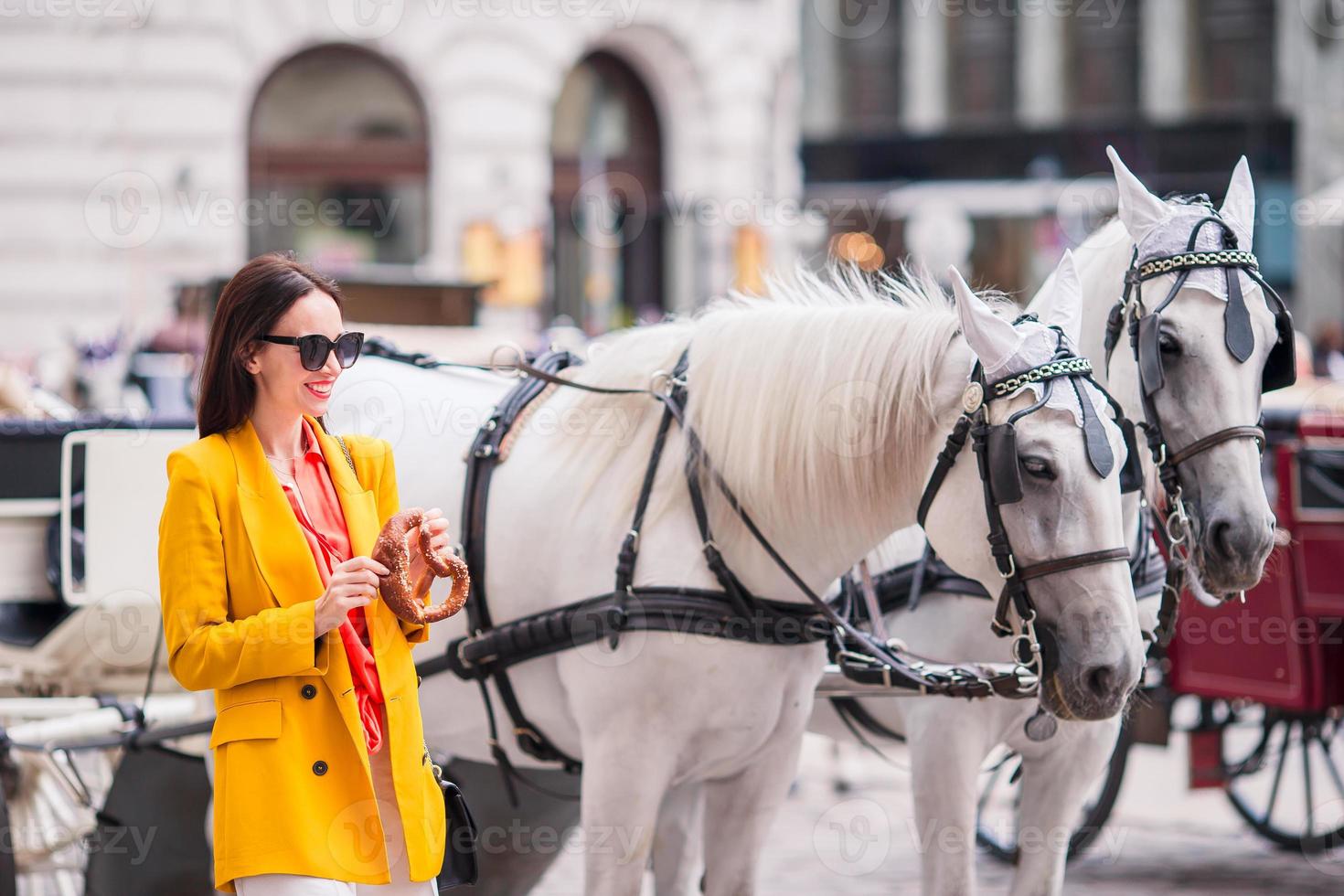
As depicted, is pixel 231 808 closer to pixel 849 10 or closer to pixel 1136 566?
pixel 1136 566

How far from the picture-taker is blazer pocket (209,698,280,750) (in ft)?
8.15

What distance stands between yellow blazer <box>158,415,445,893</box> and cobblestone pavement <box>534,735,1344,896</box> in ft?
10.00

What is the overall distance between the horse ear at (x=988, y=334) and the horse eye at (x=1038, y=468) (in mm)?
192

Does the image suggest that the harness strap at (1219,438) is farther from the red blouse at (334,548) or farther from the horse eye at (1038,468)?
the red blouse at (334,548)

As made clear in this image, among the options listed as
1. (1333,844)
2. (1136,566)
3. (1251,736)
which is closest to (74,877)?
(1136,566)

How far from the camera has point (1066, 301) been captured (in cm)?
320

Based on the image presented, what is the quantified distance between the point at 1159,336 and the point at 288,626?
7.09ft

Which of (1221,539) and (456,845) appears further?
(1221,539)

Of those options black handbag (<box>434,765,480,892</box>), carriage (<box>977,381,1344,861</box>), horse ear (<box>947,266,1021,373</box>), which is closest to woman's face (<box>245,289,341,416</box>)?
black handbag (<box>434,765,480,892</box>)

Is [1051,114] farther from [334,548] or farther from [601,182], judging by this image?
[334,548]

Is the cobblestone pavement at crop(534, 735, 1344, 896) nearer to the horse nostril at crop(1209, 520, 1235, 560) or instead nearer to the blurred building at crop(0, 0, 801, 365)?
the horse nostril at crop(1209, 520, 1235, 560)

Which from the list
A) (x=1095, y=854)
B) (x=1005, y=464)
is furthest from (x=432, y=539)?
(x=1095, y=854)

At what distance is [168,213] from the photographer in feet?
50.0

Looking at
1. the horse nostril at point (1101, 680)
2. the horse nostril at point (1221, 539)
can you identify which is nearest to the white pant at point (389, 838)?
the horse nostril at point (1101, 680)
